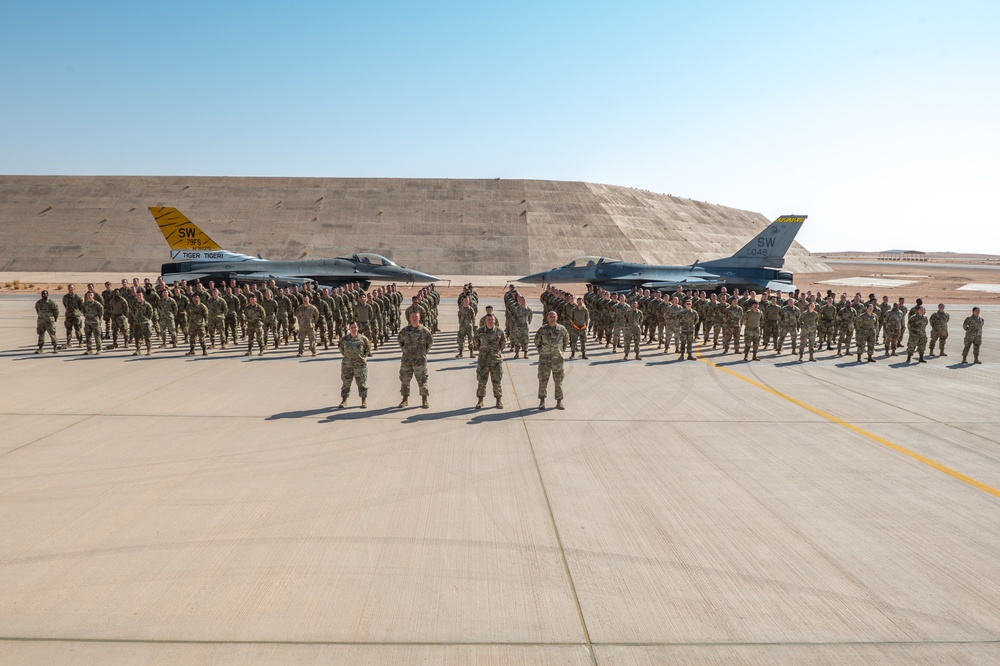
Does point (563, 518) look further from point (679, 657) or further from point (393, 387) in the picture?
point (393, 387)

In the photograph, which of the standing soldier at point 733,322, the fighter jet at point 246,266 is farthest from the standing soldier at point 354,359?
the fighter jet at point 246,266

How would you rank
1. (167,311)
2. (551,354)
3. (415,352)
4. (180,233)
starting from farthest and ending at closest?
1. (180,233)
2. (167,311)
3. (551,354)
4. (415,352)

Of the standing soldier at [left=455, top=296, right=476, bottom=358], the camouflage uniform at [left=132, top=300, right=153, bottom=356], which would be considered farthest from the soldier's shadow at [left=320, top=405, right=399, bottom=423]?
the camouflage uniform at [left=132, top=300, right=153, bottom=356]

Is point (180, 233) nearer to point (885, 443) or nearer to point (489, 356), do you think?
point (489, 356)

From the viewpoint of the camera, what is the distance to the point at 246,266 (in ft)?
91.7

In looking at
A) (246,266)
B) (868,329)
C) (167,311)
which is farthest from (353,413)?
(246,266)

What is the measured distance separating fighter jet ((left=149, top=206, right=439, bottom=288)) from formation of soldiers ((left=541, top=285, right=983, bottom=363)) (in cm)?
1197

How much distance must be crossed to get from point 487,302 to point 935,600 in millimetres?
30138

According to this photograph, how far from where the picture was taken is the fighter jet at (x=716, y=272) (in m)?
27.2

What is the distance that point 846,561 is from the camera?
16.9 feet

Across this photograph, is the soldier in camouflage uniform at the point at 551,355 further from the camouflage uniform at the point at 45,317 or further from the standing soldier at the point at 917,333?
the camouflage uniform at the point at 45,317

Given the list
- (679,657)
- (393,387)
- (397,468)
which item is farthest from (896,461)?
(393,387)

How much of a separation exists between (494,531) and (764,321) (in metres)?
14.1

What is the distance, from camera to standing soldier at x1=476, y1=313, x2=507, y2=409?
10102mm
